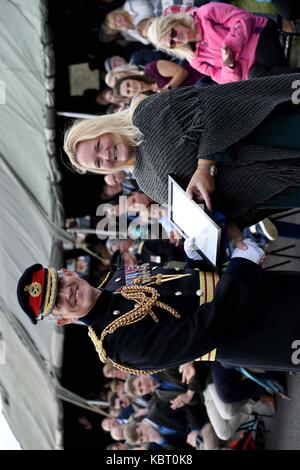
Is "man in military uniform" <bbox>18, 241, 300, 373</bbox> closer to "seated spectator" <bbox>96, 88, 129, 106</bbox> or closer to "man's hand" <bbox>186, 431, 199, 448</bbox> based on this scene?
"man's hand" <bbox>186, 431, 199, 448</bbox>

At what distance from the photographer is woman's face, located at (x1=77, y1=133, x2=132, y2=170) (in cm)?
272

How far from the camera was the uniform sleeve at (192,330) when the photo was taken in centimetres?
254

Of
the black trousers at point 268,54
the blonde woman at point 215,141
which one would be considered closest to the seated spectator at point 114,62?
the black trousers at point 268,54

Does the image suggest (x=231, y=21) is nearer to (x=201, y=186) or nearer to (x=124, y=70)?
(x=124, y=70)

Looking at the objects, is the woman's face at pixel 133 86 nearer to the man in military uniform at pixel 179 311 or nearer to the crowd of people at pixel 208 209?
the crowd of people at pixel 208 209

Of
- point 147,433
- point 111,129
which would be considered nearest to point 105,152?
point 111,129

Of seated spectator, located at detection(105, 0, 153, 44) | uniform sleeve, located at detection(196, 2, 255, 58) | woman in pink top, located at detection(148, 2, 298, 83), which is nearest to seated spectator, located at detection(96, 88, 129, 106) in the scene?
seated spectator, located at detection(105, 0, 153, 44)

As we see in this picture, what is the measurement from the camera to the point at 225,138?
8.23ft

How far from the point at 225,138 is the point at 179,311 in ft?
2.60

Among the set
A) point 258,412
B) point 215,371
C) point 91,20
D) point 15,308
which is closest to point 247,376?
point 215,371

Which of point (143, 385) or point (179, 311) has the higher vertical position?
point (179, 311)

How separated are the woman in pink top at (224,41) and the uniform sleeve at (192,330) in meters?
1.94

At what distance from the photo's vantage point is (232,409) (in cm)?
485

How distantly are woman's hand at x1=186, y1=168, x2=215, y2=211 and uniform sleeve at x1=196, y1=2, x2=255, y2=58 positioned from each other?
6.44 ft
